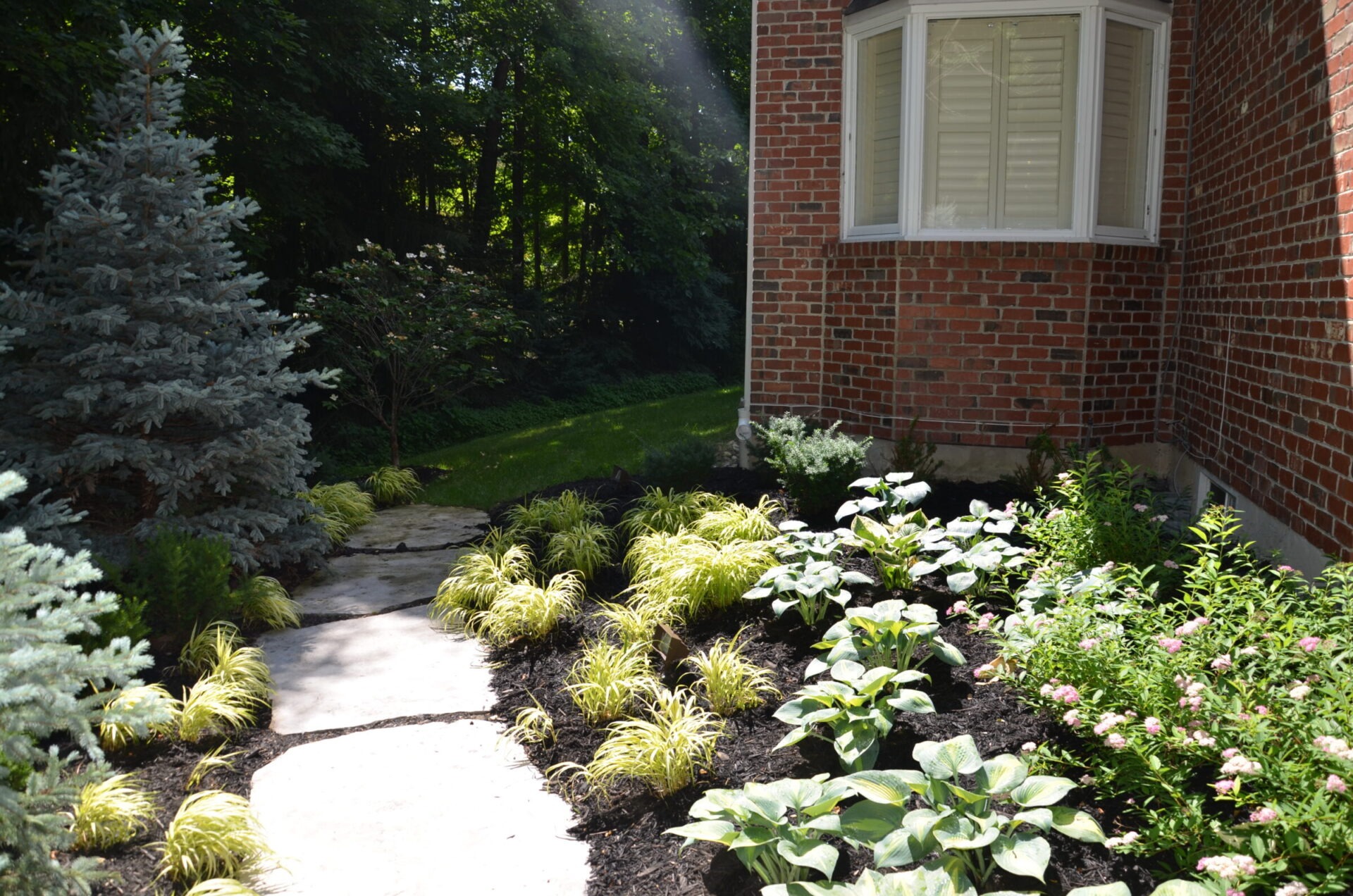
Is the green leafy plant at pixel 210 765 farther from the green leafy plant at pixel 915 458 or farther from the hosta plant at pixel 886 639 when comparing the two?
the green leafy plant at pixel 915 458

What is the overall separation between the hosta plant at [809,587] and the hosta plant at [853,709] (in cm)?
74

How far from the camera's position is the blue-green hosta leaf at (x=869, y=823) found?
8.41 feet

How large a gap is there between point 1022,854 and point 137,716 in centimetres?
211

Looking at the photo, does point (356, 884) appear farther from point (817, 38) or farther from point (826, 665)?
point (817, 38)

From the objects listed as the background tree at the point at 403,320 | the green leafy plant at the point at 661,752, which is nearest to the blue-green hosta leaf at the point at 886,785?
the green leafy plant at the point at 661,752

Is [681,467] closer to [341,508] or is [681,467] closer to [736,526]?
[736,526]

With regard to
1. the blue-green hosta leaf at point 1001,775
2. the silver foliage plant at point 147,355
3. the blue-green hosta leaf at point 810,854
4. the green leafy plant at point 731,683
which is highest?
the silver foliage plant at point 147,355

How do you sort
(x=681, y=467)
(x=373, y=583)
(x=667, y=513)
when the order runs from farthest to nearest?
1. (x=681, y=467)
2. (x=667, y=513)
3. (x=373, y=583)

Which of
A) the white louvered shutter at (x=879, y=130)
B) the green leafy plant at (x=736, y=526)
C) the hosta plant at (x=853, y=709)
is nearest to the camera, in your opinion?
the hosta plant at (x=853, y=709)

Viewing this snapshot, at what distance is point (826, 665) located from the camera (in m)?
3.46

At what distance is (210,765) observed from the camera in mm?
3514

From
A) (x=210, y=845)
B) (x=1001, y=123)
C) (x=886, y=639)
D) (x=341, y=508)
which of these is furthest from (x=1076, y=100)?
(x=210, y=845)

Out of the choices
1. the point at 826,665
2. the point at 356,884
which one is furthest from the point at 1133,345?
the point at 356,884

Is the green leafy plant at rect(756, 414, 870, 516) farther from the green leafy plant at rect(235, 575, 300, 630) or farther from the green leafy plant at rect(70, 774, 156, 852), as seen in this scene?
the green leafy plant at rect(70, 774, 156, 852)
